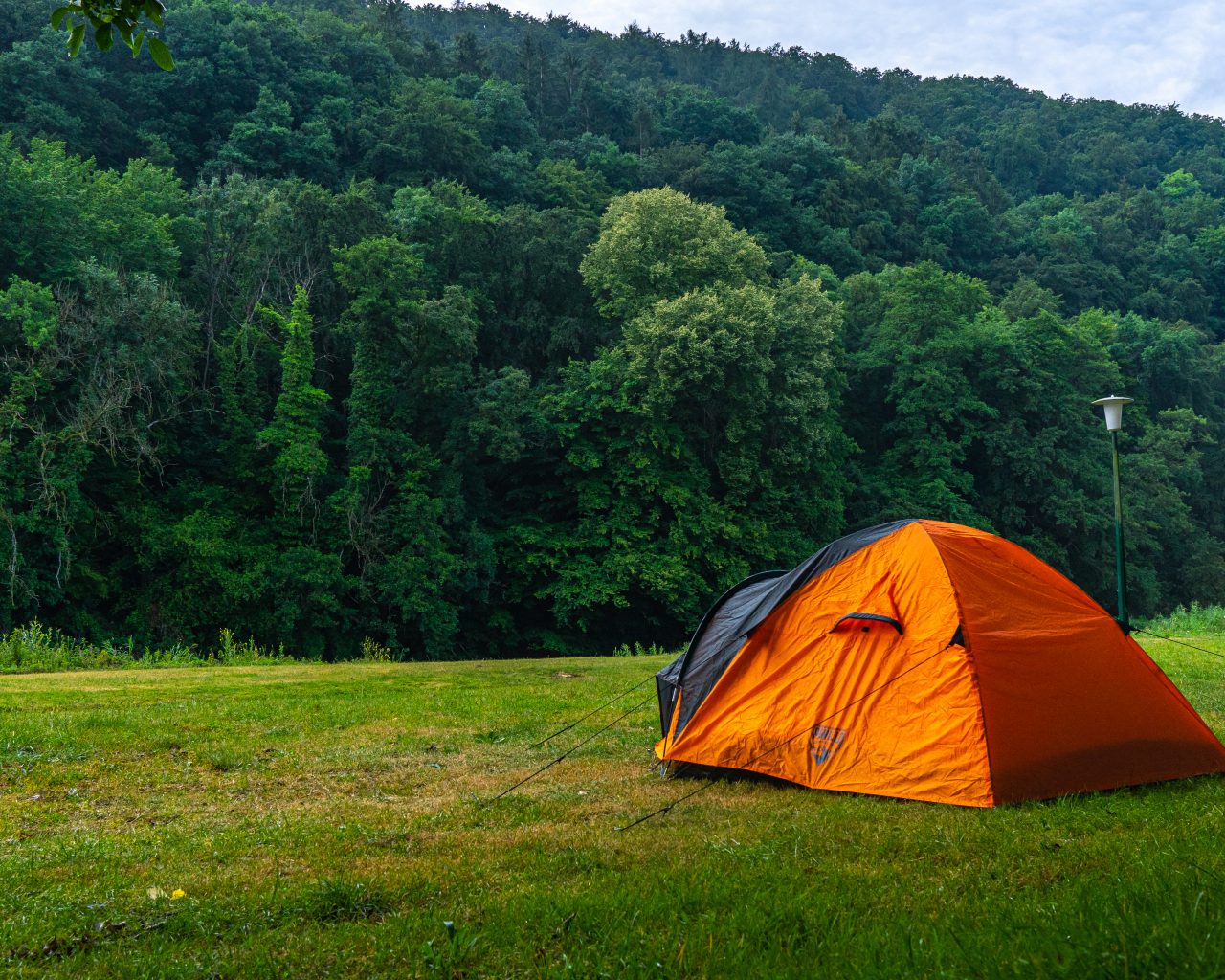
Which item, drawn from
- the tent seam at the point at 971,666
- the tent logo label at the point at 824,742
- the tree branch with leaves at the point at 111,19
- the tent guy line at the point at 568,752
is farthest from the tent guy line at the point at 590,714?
the tree branch with leaves at the point at 111,19

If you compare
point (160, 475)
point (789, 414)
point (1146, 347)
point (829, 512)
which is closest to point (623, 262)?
point (789, 414)

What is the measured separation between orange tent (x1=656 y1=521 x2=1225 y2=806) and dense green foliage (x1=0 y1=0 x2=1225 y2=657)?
80.9ft

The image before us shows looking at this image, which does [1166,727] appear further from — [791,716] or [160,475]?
[160,475]

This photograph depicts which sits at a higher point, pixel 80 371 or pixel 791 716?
pixel 80 371

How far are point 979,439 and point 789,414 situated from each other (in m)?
13.4

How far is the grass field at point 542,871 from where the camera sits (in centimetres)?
409

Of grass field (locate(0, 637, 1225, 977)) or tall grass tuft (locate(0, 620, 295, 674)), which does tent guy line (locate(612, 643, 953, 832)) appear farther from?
tall grass tuft (locate(0, 620, 295, 674))

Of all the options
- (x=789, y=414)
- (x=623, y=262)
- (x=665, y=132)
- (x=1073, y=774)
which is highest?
(x=665, y=132)

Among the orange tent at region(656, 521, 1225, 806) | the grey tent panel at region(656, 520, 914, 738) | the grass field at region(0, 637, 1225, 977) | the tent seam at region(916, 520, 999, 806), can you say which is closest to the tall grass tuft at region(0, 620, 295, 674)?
the grass field at region(0, 637, 1225, 977)

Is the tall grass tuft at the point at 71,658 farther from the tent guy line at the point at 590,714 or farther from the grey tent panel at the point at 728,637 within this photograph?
the grey tent panel at the point at 728,637

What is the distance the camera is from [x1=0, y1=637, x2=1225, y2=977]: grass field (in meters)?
4.09

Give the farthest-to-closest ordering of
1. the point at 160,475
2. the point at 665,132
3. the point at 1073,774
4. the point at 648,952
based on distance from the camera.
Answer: the point at 665,132, the point at 160,475, the point at 1073,774, the point at 648,952

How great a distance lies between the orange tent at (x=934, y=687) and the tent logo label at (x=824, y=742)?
0.01 m

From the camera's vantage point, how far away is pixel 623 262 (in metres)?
38.6
